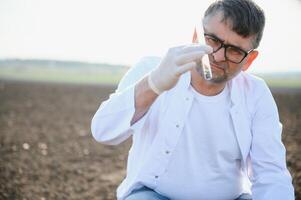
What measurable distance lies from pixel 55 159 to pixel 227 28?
4.65 meters

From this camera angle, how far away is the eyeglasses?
2.82m

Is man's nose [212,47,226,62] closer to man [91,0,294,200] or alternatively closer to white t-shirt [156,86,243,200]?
man [91,0,294,200]

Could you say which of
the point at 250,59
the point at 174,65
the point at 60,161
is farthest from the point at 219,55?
the point at 60,161

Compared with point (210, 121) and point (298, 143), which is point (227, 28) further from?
point (298, 143)

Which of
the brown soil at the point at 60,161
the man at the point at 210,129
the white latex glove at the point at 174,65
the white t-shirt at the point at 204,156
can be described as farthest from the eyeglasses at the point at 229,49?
the brown soil at the point at 60,161

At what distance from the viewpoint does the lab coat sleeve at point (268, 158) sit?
9.25 feet

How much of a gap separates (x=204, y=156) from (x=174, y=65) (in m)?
0.71

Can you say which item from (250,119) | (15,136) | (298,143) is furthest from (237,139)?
(15,136)

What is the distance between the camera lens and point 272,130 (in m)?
2.92

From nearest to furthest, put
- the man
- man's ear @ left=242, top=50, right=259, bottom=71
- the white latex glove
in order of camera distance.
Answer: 1. the white latex glove
2. the man
3. man's ear @ left=242, top=50, right=259, bottom=71

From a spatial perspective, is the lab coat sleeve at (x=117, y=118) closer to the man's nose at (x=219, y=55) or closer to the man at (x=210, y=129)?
the man at (x=210, y=129)

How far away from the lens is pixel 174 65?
95.9 inches

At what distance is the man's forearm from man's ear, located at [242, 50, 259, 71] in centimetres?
75

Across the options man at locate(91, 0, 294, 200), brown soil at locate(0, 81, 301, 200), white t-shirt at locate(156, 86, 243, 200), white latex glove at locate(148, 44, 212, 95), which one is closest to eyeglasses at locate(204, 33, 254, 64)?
man at locate(91, 0, 294, 200)
